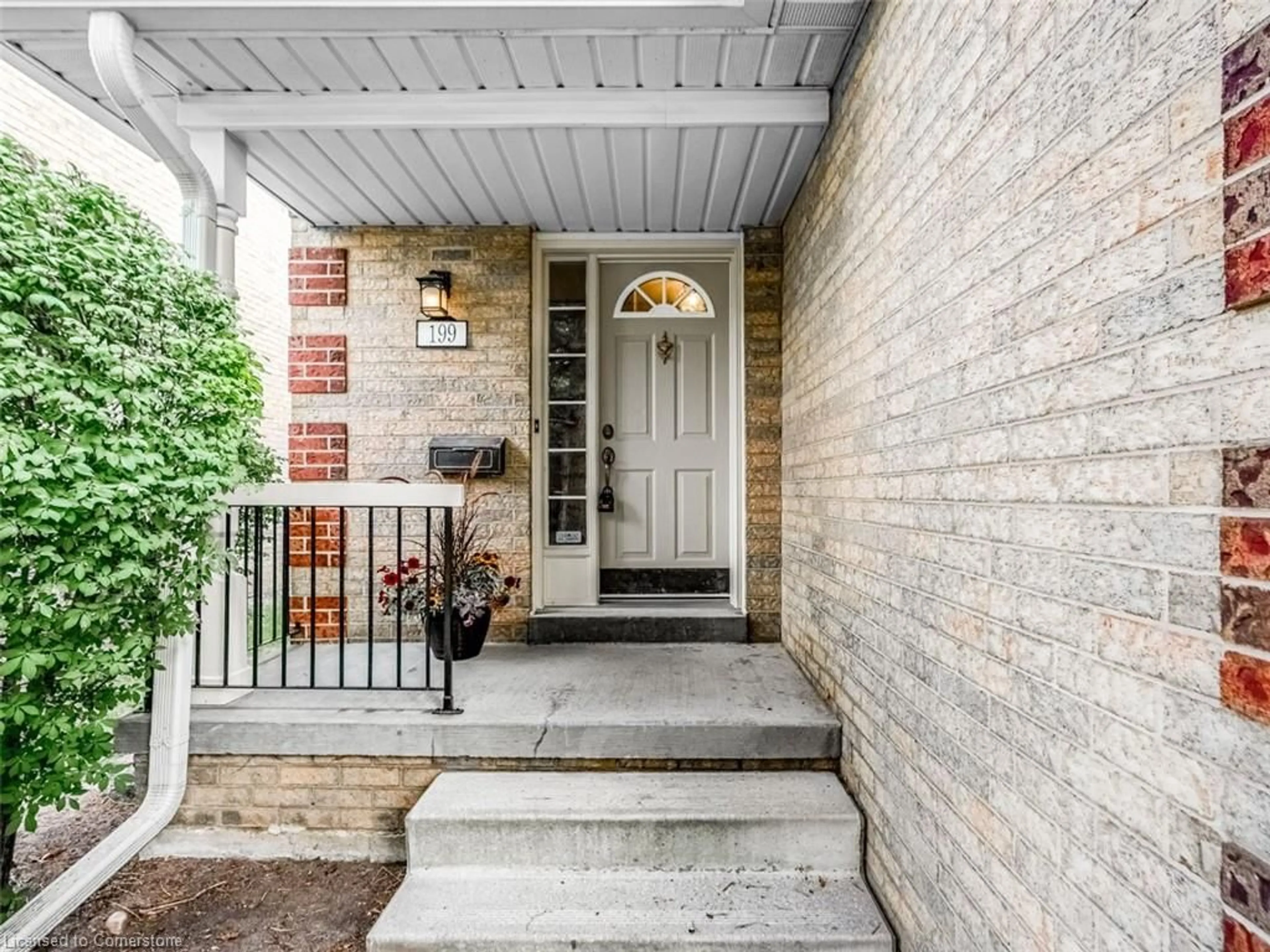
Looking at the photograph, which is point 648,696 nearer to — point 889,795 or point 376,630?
point 889,795

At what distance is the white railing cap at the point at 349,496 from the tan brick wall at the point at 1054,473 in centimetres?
148

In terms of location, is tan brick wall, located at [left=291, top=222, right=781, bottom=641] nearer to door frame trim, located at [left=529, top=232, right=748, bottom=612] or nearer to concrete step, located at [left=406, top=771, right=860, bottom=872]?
door frame trim, located at [left=529, top=232, right=748, bottom=612]

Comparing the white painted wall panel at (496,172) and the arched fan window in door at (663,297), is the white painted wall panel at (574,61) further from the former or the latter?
the arched fan window in door at (663,297)

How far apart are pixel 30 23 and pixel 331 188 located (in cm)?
107

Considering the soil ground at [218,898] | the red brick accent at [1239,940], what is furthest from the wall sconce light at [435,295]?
the red brick accent at [1239,940]

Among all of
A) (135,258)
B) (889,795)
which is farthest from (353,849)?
(135,258)

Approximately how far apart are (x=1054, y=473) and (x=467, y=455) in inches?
111

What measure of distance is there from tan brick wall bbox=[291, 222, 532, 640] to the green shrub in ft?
4.52

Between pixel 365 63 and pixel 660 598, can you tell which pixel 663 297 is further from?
pixel 365 63

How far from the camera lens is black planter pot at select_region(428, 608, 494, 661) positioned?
289 cm

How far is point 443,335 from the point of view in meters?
3.44

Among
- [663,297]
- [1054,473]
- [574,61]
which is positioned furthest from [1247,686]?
[663,297]

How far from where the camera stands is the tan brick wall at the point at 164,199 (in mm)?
3387

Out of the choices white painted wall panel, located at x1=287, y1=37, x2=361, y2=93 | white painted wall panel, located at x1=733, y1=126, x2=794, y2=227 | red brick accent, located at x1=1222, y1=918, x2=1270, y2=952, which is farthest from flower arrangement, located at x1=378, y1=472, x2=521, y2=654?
red brick accent, located at x1=1222, y1=918, x2=1270, y2=952
